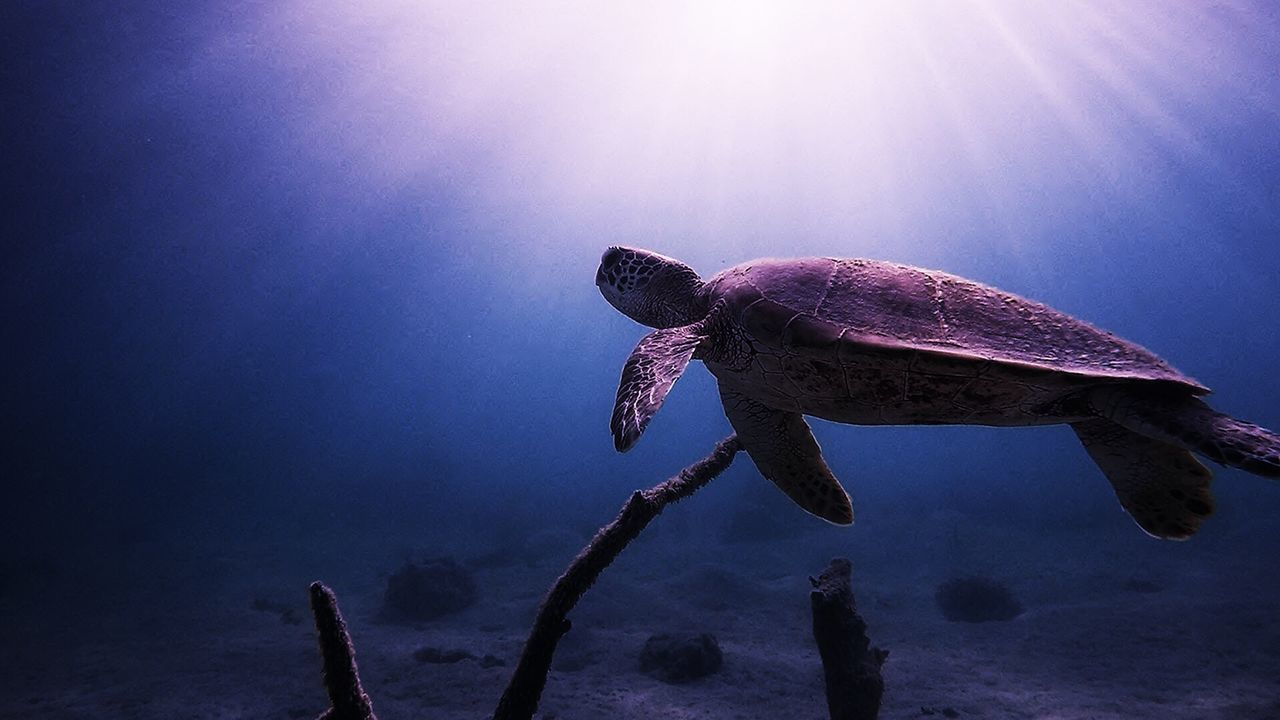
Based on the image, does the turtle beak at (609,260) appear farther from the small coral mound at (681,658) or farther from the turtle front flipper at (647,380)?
the small coral mound at (681,658)

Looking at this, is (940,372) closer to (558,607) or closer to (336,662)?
(558,607)

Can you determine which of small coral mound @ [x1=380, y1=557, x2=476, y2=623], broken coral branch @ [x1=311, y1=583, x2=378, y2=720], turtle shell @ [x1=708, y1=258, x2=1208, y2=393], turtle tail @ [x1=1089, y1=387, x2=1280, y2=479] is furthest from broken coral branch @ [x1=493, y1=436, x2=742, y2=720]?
small coral mound @ [x1=380, y1=557, x2=476, y2=623]

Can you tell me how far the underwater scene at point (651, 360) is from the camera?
135 inches

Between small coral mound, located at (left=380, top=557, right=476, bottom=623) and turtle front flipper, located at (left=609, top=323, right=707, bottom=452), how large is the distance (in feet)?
42.4

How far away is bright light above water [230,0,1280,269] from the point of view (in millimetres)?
29469

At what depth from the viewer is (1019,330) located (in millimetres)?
3039

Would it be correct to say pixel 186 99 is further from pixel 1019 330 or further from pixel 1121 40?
pixel 1121 40

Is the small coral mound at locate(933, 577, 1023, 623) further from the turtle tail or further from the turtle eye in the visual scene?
the turtle eye

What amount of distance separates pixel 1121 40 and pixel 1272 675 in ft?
134

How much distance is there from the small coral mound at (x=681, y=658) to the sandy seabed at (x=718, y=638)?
9.0 inches

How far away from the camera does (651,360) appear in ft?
10.7

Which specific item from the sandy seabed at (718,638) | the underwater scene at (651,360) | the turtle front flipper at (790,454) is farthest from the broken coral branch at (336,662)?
the sandy seabed at (718,638)

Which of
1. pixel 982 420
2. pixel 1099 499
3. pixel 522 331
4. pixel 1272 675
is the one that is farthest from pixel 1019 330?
pixel 522 331

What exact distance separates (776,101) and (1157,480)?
1792 inches
